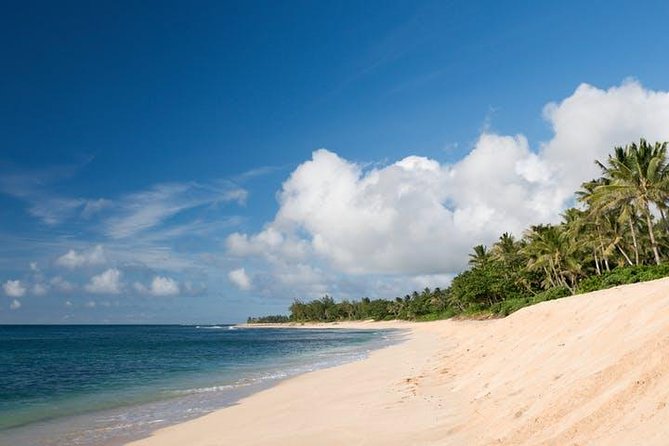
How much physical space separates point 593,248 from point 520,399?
55654 mm

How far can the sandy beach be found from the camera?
6750mm

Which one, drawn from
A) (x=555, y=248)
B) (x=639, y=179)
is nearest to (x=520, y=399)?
(x=639, y=179)

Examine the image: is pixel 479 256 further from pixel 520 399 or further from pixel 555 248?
pixel 520 399

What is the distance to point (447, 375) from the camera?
57.0 ft

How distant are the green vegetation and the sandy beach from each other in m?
24.3

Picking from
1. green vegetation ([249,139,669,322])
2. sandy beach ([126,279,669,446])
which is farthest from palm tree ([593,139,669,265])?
sandy beach ([126,279,669,446])

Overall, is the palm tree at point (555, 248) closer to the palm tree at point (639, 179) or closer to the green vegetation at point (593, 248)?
the green vegetation at point (593, 248)

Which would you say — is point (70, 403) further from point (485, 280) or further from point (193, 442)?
point (485, 280)

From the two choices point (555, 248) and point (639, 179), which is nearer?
point (639, 179)

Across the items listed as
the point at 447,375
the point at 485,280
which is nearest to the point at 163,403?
the point at 447,375

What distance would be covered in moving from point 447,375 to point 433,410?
6069 millimetres

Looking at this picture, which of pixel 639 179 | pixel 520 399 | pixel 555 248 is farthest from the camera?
pixel 555 248

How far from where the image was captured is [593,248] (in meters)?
57.7

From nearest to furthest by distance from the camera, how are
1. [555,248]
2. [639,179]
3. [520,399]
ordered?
[520,399] → [639,179] → [555,248]
